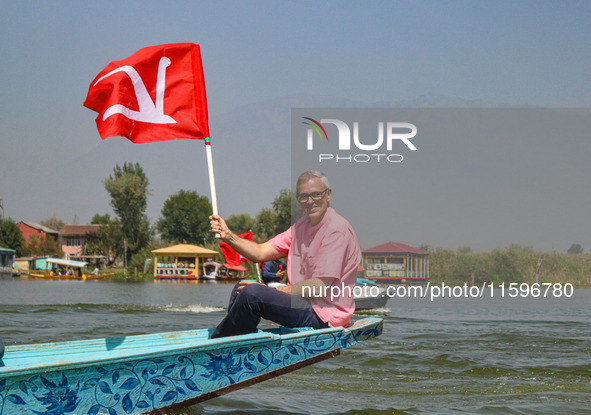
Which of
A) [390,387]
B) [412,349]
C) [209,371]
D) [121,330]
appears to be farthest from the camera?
[121,330]

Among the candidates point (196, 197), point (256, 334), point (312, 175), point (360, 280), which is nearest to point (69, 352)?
point (256, 334)

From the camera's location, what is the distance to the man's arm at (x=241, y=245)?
5.06m

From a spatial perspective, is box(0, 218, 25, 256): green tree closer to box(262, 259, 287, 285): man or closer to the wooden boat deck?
box(262, 259, 287, 285): man

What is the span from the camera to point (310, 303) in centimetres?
536

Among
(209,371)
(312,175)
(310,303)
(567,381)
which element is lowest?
(567,381)

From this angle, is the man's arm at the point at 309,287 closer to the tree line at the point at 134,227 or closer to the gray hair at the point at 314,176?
the gray hair at the point at 314,176

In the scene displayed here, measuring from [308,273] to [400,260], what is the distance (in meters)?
11.5

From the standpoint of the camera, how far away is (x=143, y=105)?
5656 mm

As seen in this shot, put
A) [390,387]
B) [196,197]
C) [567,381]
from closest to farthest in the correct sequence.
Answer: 1. [390,387]
2. [567,381]
3. [196,197]

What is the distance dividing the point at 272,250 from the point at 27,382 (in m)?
2.20

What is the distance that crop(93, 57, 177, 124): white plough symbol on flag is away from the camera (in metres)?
5.57

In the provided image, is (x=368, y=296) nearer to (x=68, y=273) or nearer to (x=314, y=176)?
(x=314, y=176)

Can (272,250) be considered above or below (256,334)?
above

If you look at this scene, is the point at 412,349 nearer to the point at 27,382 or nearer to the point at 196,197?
the point at 27,382
